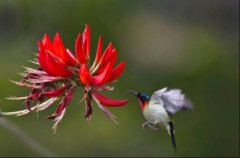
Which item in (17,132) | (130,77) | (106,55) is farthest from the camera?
(130,77)

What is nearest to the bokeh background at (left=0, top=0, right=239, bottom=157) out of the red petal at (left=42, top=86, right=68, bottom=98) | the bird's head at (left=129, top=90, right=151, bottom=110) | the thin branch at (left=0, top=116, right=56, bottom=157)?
the thin branch at (left=0, top=116, right=56, bottom=157)

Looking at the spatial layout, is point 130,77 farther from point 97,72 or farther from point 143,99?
point 97,72

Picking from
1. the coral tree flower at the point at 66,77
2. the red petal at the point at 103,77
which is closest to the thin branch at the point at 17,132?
the coral tree flower at the point at 66,77

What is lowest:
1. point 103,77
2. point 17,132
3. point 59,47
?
point 17,132

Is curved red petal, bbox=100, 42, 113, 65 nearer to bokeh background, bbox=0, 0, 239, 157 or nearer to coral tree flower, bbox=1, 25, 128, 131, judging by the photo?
coral tree flower, bbox=1, 25, 128, 131

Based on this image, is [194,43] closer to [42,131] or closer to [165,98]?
[42,131]

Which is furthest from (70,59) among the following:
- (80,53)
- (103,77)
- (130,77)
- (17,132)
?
(130,77)
